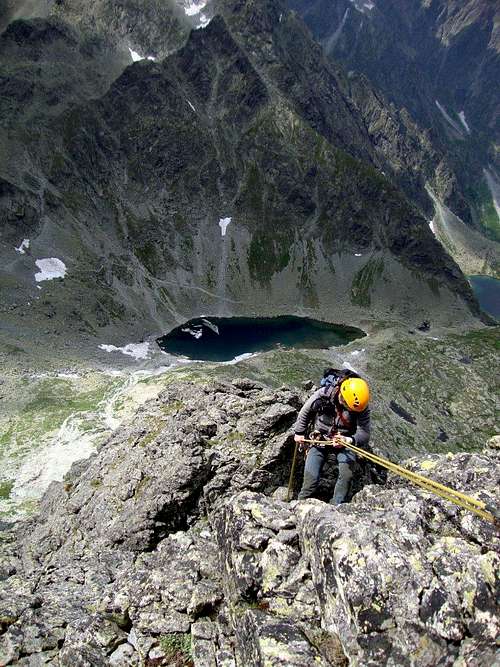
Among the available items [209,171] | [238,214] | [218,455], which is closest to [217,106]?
[209,171]

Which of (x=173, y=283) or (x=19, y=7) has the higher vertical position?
(x=19, y=7)

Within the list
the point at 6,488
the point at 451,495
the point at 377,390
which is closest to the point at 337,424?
the point at 451,495

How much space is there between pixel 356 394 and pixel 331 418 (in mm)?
2099

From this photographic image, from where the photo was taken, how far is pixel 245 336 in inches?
5856

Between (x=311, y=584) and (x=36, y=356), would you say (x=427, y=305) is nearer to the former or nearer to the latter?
(x=36, y=356)

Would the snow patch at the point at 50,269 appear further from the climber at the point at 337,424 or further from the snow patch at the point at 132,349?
the climber at the point at 337,424

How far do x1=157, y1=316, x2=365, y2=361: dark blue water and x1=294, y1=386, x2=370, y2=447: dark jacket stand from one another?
11108 centimetres

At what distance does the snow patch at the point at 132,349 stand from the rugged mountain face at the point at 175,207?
1101 centimetres

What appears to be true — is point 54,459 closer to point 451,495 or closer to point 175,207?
point 451,495

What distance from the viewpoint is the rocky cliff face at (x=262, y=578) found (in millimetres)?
9203

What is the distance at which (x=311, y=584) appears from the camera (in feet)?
36.2

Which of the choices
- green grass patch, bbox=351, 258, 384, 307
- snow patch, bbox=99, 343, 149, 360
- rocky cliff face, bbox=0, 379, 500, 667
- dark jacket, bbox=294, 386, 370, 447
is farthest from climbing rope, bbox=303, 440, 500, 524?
green grass patch, bbox=351, 258, 384, 307

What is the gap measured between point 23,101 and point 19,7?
1841 inches

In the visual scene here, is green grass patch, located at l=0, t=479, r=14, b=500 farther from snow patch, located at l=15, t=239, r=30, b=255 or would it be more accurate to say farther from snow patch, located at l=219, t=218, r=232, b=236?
snow patch, located at l=219, t=218, r=232, b=236
